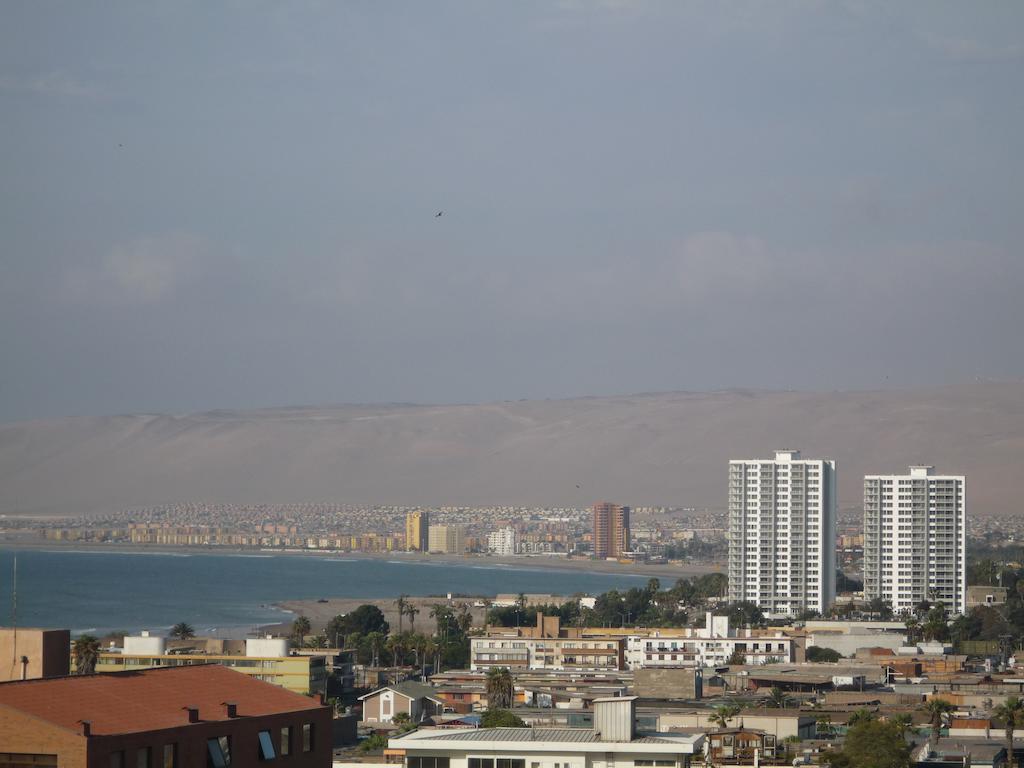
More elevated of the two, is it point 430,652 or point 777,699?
point 777,699

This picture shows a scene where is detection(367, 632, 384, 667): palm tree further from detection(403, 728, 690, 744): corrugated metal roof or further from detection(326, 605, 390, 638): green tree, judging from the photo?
detection(403, 728, 690, 744): corrugated metal roof

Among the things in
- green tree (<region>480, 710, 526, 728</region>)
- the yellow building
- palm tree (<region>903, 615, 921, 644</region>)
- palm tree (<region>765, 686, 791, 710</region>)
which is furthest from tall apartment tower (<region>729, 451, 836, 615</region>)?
green tree (<region>480, 710, 526, 728</region>)

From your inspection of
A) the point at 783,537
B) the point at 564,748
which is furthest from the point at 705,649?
the point at 564,748

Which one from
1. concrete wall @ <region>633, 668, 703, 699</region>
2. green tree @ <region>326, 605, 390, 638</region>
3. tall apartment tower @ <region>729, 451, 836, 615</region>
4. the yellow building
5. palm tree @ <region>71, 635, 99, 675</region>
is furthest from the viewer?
tall apartment tower @ <region>729, 451, 836, 615</region>

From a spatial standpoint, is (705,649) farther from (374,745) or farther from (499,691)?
(374,745)

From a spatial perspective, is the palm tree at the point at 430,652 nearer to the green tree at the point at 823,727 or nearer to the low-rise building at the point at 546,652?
the low-rise building at the point at 546,652

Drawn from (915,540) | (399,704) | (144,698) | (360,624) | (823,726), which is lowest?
(399,704)
